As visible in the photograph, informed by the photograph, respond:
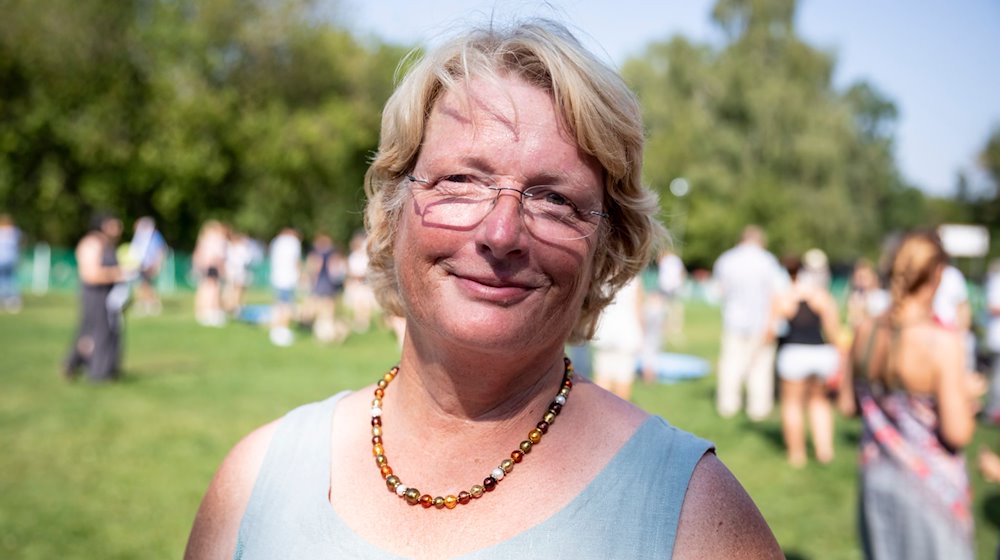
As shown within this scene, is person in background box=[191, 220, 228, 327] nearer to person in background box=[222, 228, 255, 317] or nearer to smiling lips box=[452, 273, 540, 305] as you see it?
person in background box=[222, 228, 255, 317]

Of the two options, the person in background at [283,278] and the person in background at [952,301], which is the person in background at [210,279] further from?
the person in background at [952,301]

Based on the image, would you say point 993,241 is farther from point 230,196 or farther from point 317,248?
point 317,248

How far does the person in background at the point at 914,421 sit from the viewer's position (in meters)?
3.57

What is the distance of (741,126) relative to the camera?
1604 inches

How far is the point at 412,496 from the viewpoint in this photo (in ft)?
5.53

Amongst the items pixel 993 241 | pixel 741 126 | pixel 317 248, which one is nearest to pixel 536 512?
pixel 317 248

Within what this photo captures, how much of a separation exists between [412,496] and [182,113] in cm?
3548

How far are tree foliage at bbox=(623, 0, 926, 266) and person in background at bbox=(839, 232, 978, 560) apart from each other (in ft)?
117

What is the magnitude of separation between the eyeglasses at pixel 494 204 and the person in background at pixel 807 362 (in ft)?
23.5

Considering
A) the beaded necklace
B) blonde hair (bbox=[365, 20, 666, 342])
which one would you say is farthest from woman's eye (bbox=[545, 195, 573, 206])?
the beaded necklace

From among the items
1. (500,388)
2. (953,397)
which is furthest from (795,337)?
(500,388)

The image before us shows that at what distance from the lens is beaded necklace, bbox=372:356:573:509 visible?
1657 millimetres

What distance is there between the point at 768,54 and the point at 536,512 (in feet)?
143

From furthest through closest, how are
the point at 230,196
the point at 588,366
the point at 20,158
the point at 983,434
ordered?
1. the point at 230,196
2. the point at 20,158
3. the point at 983,434
4. the point at 588,366
